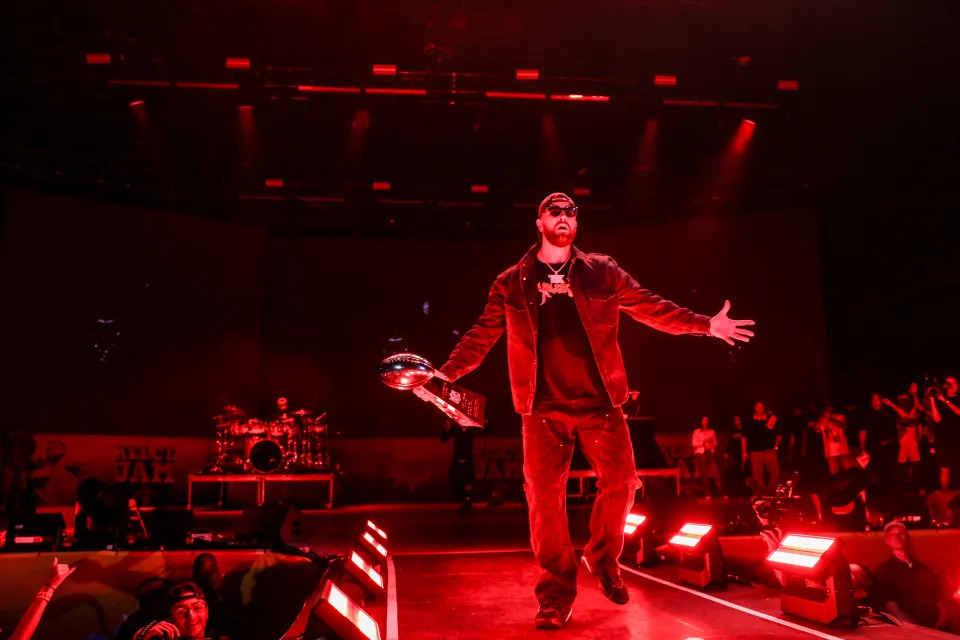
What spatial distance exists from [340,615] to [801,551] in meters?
2.92

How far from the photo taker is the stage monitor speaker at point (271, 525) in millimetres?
6457

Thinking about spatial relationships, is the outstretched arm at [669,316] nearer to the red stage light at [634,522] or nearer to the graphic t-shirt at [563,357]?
the graphic t-shirt at [563,357]

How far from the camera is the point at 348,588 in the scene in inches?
137

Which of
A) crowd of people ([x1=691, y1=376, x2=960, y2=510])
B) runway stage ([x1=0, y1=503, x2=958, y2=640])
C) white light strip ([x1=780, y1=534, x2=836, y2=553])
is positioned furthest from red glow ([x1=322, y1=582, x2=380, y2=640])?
crowd of people ([x1=691, y1=376, x2=960, y2=510])

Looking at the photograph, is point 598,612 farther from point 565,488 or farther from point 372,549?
point 372,549

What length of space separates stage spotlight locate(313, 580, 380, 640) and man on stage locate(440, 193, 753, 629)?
1.06 m

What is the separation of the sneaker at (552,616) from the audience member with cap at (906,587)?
4.22m

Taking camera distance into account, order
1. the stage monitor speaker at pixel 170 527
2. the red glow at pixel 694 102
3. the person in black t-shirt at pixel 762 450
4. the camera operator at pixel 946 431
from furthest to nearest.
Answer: the person in black t-shirt at pixel 762 450 → the red glow at pixel 694 102 → the camera operator at pixel 946 431 → the stage monitor speaker at pixel 170 527

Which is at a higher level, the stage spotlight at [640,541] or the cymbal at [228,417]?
the cymbal at [228,417]

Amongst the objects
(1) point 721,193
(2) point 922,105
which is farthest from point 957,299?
(1) point 721,193

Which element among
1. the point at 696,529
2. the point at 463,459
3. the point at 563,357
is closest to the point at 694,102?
the point at 463,459

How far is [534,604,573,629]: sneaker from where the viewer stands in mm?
3156

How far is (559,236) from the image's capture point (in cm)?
351

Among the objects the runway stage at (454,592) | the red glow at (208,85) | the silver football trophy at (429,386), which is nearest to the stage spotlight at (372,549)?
the runway stage at (454,592)
